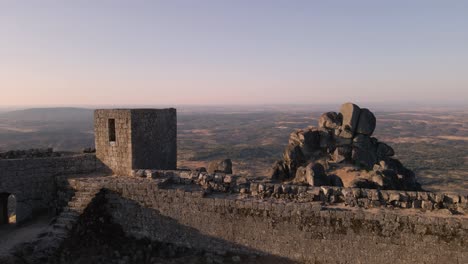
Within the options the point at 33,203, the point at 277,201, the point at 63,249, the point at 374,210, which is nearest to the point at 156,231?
the point at 63,249

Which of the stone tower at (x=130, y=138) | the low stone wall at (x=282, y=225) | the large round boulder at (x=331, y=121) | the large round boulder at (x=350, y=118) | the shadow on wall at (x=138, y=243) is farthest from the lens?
the large round boulder at (x=331, y=121)

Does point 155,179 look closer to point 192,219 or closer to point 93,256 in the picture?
point 192,219

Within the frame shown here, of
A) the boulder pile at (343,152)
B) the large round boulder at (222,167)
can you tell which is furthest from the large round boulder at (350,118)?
the large round boulder at (222,167)

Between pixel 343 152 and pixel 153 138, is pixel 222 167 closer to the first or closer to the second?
pixel 153 138

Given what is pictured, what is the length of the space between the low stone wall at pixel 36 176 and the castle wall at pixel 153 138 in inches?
84.3

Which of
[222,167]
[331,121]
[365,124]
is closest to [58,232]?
[222,167]

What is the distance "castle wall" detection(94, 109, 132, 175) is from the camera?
15.6 m

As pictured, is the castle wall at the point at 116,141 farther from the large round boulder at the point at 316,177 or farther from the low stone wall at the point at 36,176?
the large round boulder at the point at 316,177

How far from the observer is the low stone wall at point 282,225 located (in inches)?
406

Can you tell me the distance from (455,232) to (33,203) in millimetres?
15861

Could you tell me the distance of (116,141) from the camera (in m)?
A: 15.9

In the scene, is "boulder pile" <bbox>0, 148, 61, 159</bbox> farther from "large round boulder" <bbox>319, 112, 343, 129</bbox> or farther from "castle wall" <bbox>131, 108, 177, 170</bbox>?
"large round boulder" <bbox>319, 112, 343, 129</bbox>

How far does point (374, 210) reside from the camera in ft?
36.3

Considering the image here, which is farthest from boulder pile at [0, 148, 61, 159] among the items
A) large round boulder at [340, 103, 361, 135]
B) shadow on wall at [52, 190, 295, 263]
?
large round boulder at [340, 103, 361, 135]
